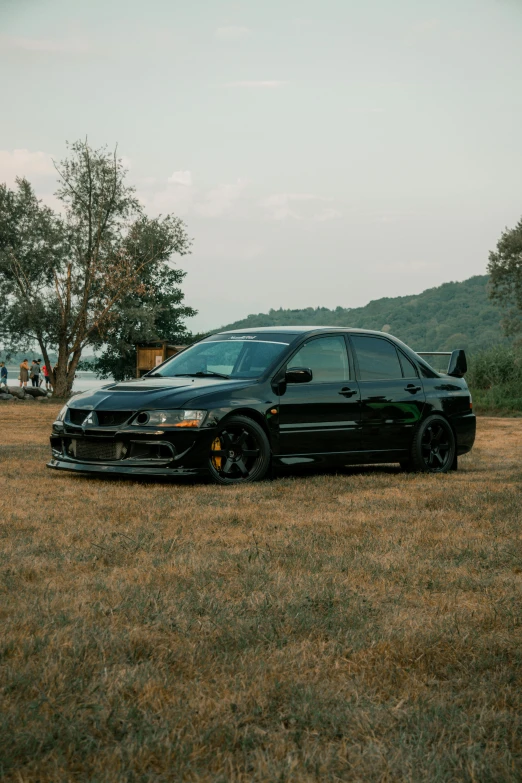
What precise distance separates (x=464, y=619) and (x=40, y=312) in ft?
130

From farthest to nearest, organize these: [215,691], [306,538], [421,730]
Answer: [306,538] < [215,691] < [421,730]

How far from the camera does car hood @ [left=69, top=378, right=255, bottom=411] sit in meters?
10.1

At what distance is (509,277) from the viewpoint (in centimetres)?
5478

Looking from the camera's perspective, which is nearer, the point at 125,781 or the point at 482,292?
the point at 125,781

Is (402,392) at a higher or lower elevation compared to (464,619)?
higher

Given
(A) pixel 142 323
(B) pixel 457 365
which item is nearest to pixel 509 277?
(A) pixel 142 323

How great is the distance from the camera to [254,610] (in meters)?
4.73

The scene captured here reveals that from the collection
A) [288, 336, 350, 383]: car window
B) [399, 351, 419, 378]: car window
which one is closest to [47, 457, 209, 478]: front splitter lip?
[288, 336, 350, 383]: car window

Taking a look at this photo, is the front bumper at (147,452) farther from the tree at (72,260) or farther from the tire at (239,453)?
the tree at (72,260)

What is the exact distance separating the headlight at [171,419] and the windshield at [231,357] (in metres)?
1.04

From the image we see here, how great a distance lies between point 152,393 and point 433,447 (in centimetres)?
347

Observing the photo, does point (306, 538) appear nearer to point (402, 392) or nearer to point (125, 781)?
point (125, 781)

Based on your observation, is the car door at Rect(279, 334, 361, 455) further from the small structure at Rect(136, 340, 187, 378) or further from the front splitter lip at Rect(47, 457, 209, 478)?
the small structure at Rect(136, 340, 187, 378)

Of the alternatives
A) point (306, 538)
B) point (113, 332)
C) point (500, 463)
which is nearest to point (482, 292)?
point (113, 332)
